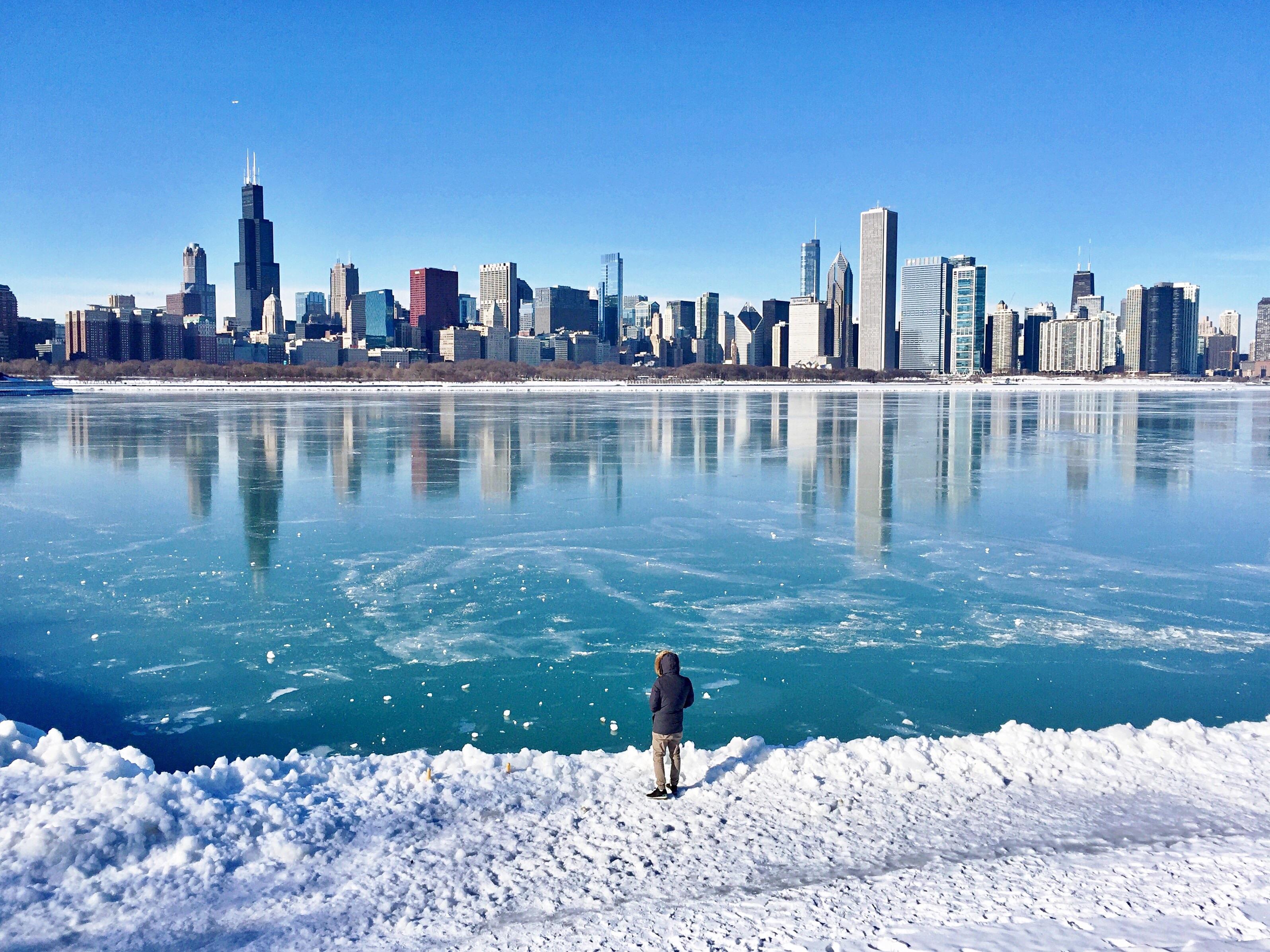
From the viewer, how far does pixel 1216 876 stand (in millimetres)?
5648

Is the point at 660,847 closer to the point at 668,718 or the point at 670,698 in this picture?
the point at 668,718

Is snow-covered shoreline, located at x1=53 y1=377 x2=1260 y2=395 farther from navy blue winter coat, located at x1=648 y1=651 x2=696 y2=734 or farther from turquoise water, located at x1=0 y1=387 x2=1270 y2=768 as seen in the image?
navy blue winter coat, located at x1=648 y1=651 x2=696 y2=734

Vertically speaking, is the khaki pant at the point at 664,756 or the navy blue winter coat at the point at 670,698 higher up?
the navy blue winter coat at the point at 670,698

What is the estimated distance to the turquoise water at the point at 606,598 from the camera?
27.9 ft

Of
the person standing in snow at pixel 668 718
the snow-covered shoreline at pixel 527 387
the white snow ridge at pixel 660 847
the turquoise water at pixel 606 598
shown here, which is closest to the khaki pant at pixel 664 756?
the person standing in snow at pixel 668 718

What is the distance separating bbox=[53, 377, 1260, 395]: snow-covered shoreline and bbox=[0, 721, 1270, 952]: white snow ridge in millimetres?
97530

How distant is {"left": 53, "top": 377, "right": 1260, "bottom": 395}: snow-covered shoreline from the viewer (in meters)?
111

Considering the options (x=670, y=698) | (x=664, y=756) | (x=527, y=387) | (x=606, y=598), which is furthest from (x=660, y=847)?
(x=527, y=387)

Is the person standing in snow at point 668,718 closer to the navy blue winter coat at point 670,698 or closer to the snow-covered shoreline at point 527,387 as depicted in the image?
the navy blue winter coat at point 670,698

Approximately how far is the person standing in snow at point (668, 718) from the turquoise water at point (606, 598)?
3.83 ft

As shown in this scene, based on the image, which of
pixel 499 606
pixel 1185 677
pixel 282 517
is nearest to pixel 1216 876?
pixel 1185 677

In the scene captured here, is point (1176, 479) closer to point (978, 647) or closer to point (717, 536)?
point (717, 536)

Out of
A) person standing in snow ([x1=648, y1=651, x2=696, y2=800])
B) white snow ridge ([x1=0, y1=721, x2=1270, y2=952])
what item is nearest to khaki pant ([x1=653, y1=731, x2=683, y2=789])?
person standing in snow ([x1=648, y1=651, x2=696, y2=800])

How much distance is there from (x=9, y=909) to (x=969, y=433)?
3947cm
